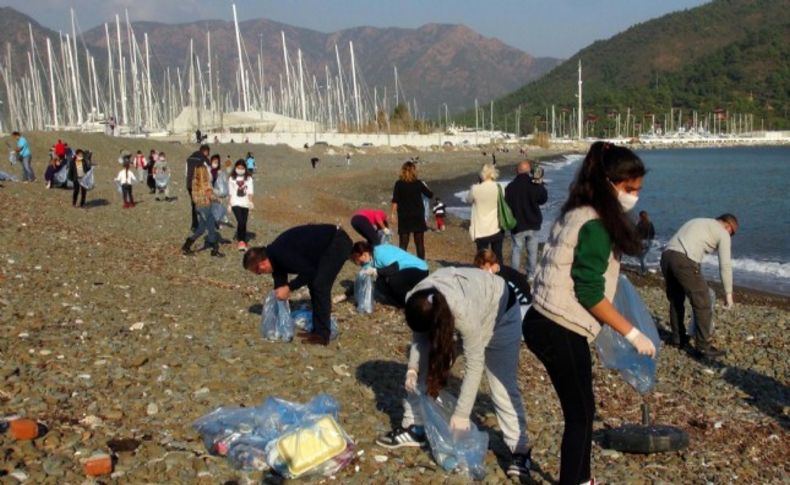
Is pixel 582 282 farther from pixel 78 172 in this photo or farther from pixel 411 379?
pixel 78 172

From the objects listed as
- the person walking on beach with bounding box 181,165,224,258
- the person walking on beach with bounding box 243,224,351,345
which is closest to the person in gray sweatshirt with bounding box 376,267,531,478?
the person walking on beach with bounding box 243,224,351,345

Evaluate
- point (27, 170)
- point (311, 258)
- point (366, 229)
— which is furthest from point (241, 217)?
point (27, 170)

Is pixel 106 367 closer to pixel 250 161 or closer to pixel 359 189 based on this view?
pixel 250 161

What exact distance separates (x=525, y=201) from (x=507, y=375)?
7103 millimetres

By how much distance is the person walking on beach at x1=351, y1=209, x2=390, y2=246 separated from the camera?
31.9 feet

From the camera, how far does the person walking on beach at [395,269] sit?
8.54m

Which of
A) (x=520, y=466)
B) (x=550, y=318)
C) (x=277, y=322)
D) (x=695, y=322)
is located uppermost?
(x=550, y=318)

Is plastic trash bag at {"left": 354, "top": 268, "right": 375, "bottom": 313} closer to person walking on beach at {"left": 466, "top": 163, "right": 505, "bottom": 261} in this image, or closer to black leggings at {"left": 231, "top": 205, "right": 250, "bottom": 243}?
person walking on beach at {"left": 466, "top": 163, "right": 505, "bottom": 261}

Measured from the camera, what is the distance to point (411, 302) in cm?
482

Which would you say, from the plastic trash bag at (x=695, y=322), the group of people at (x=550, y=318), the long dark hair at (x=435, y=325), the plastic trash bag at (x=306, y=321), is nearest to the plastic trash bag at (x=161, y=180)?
the plastic trash bag at (x=306, y=321)

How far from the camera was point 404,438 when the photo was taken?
5473 mm

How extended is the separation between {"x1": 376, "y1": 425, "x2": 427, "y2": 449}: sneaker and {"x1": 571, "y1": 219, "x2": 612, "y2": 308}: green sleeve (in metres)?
1.93

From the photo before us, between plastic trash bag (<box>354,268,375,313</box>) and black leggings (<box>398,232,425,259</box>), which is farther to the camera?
black leggings (<box>398,232,425,259</box>)

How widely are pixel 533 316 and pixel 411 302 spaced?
2.67 feet
